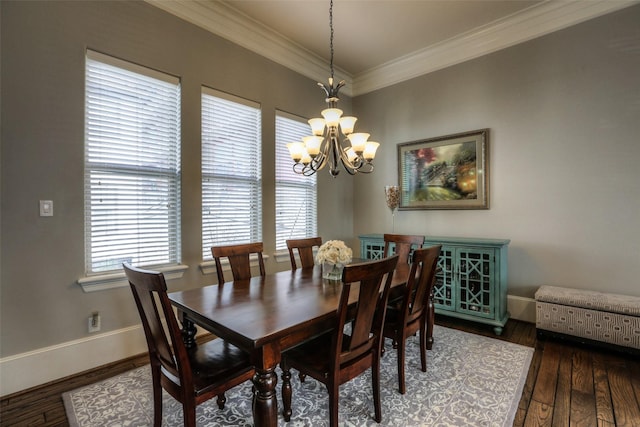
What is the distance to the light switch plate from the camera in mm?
2162

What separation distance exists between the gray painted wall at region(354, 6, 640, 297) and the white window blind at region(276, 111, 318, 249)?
1634 millimetres

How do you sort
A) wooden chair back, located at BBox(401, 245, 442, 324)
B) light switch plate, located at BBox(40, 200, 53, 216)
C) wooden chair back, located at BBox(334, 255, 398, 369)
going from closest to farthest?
wooden chair back, located at BBox(334, 255, 398, 369) → wooden chair back, located at BBox(401, 245, 442, 324) → light switch plate, located at BBox(40, 200, 53, 216)

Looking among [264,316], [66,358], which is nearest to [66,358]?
[66,358]

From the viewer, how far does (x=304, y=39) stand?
3646mm

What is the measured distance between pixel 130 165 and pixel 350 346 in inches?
92.5

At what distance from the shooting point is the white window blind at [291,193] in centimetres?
379

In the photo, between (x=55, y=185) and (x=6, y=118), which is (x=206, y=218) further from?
(x=6, y=118)

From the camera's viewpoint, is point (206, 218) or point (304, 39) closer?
point (206, 218)

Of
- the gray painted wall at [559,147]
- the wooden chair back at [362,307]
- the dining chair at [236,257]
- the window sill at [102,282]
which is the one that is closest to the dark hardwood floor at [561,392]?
the window sill at [102,282]

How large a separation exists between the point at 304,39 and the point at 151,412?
154 inches

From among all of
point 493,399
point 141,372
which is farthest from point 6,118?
point 493,399

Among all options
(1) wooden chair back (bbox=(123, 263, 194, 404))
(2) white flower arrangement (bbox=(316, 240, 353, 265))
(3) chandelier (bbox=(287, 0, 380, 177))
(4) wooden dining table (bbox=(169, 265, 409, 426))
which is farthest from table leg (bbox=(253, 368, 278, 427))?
(3) chandelier (bbox=(287, 0, 380, 177))

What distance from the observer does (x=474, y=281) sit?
123 inches

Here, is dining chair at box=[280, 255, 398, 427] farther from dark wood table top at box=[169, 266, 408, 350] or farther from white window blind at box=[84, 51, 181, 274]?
white window blind at box=[84, 51, 181, 274]
